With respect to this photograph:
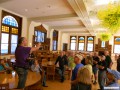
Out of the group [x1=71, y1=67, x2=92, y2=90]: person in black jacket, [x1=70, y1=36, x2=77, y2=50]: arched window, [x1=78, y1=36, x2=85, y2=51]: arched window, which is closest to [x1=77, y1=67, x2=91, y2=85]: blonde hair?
[x1=71, y1=67, x2=92, y2=90]: person in black jacket

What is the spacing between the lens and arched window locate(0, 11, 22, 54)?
8.94 metres

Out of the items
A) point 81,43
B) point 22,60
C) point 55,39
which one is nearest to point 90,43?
point 81,43

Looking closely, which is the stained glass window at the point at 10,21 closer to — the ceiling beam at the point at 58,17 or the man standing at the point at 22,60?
the ceiling beam at the point at 58,17

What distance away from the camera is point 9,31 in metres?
9.52

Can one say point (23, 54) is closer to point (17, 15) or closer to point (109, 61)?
point (109, 61)

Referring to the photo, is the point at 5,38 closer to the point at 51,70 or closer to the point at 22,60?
the point at 51,70

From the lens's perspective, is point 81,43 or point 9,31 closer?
point 9,31

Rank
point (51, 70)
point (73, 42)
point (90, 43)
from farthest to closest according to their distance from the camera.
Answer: point (73, 42) → point (90, 43) → point (51, 70)

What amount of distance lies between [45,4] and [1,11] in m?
2.59

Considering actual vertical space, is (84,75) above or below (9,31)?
below

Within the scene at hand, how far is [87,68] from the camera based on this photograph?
330 centimetres

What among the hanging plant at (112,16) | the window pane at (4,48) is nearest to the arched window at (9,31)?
the window pane at (4,48)

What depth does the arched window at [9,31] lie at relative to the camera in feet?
29.3

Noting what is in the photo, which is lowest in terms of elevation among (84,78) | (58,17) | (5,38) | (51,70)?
(51,70)
